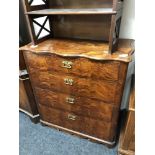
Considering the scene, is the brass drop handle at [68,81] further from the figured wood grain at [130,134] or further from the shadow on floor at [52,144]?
the shadow on floor at [52,144]

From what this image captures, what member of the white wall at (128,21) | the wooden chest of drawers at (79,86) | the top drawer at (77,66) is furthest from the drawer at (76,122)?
the white wall at (128,21)

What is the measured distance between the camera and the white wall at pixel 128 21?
1293 millimetres

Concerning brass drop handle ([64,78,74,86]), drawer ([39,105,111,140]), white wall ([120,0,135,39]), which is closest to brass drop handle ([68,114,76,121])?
drawer ([39,105,111,140])

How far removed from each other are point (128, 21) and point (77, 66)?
0.58 metres

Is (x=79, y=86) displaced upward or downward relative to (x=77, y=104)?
upward

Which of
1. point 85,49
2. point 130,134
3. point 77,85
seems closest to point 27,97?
point 77,85

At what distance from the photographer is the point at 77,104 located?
1404 millimetres

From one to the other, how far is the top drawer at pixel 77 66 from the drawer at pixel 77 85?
5 cm

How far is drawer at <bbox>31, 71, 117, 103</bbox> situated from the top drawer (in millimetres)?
51

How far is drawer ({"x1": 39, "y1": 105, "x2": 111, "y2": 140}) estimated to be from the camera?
143 cm

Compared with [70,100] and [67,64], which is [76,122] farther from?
[67,64]

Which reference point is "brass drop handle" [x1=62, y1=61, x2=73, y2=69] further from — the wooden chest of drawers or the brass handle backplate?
the brass handle backplate
